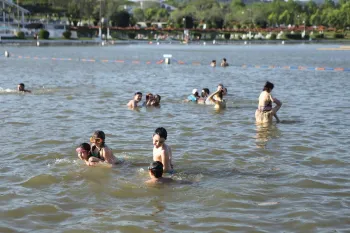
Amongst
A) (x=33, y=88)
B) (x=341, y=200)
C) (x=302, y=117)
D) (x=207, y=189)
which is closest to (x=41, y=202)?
(x=207, y=189)

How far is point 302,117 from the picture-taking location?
57.7 ft

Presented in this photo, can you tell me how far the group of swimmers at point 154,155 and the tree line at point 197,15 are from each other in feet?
334

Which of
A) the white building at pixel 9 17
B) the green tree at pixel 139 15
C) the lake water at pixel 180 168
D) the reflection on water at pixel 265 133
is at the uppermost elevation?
the green tree at pixel 139 15

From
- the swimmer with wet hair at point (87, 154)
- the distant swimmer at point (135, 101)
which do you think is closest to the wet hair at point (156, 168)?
the swimmer with wet hair at point (87, 154)

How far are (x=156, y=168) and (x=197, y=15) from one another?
167 meters

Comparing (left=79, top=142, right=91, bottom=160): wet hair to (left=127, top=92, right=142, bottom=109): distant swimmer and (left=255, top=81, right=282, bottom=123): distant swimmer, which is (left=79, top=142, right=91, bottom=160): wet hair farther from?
(left=127, top=92, right=142, bottom=109): distant swimmer

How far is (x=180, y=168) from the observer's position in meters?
10.9

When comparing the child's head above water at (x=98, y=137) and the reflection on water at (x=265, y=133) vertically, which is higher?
the child's head above water at (x=98, y=137)

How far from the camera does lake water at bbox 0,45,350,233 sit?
812cm

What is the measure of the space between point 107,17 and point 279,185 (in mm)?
127639

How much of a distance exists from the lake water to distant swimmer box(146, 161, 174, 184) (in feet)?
0.64

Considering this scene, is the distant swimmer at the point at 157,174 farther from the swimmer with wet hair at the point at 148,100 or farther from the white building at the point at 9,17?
the white building at the point at 9,17

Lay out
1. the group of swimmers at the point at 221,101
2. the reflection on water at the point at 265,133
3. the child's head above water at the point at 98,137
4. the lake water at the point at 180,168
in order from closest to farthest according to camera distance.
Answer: the lake water at the point at 180,168
the child's head above water at the point at 98,137
the reflection on water at the point at 265,133
the group of swimmers at the point at 221,101

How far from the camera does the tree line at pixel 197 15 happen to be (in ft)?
455
